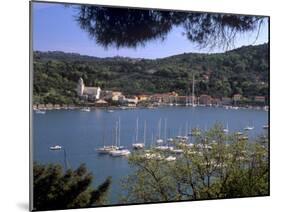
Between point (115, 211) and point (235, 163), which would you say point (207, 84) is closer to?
point (235, 163)

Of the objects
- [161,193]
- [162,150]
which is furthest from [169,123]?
[161,193]

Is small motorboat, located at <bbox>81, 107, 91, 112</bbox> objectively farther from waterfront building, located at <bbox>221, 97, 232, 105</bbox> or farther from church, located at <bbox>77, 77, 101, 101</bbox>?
waterfront building, located at <bbox>221, 97, 232, 105</bbox>

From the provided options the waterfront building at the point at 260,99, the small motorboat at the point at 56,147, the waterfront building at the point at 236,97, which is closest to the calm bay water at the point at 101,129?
the small motorboat at the point at 56,147

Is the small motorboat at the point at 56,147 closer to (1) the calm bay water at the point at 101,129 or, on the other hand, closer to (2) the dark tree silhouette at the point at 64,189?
(1) the calm bay water at the point at 101,129

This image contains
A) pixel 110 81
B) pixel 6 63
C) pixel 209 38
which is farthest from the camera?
pixel 209 38

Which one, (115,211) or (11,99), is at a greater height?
(11,99)

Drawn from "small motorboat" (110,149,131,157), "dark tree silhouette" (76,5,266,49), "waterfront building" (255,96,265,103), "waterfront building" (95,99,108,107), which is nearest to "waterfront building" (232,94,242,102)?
"waterfront building" (255,96,265,103)

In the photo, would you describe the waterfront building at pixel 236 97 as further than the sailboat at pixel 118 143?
Yes
